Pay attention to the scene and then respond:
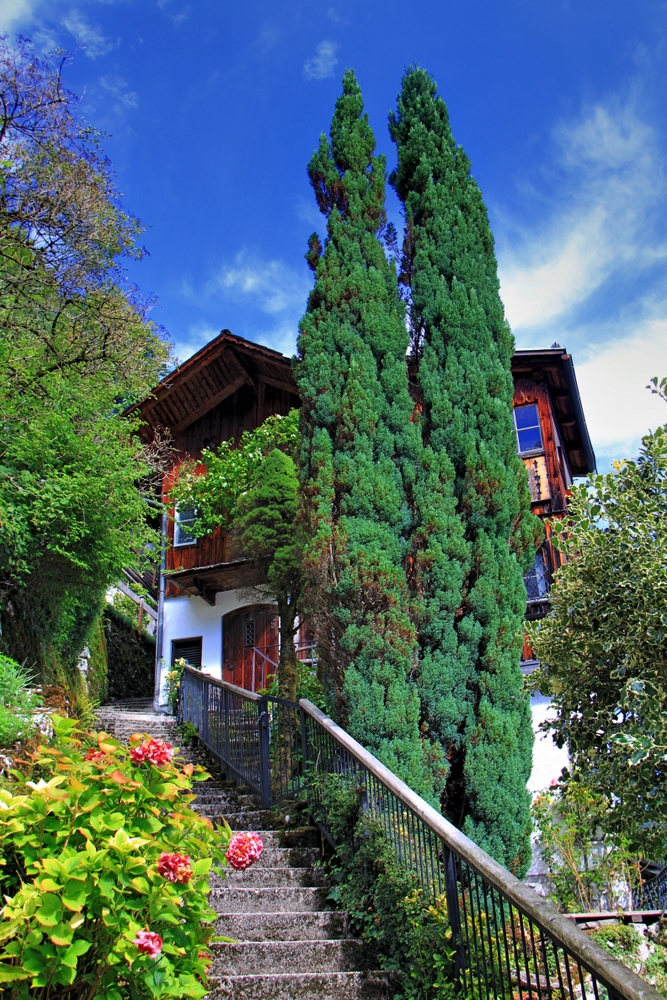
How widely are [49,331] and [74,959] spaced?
8.30 m

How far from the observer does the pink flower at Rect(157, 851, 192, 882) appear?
2.91m

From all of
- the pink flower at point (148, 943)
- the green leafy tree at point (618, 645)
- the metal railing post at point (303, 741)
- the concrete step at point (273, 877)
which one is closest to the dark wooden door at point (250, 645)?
the metal railing post at point (303, 741)

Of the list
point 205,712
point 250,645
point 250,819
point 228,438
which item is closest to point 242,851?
point 250,819

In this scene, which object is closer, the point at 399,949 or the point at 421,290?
the point at 399,949

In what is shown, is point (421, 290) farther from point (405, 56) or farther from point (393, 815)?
point (393, 815)

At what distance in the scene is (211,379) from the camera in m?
17.9

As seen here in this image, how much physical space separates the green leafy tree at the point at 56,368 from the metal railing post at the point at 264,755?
3.07 m

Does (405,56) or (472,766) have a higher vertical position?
(405,56)

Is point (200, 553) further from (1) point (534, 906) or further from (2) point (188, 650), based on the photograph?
(1) point (534, 906)

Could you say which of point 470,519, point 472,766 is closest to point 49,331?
point 470,519

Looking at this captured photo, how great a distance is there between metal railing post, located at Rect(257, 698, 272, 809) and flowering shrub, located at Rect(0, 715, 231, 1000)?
407 centimetres

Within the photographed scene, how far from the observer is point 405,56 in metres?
11.6

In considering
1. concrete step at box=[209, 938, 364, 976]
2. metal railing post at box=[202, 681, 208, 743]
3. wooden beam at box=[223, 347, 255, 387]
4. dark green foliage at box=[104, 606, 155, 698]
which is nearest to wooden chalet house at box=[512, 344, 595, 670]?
wooden beam at box=[223, 347, 255, 387]

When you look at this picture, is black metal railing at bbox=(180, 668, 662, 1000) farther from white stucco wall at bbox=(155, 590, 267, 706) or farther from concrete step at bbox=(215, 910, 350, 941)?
white stucco wall at bbox=(155, 590, 267, 706)
